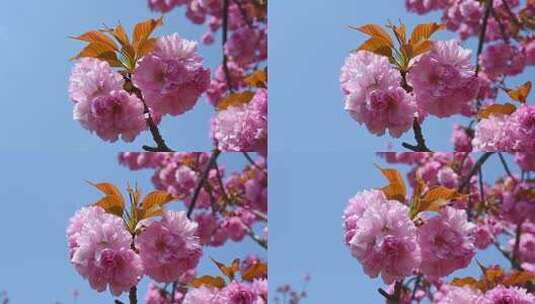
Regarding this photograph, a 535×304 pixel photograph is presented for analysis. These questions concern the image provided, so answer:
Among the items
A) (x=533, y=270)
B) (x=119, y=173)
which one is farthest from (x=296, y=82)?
(x=533, y=270)

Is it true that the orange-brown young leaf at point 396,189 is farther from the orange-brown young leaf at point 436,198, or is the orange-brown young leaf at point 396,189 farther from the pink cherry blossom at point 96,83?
the pink cherry blossom at point 96,83

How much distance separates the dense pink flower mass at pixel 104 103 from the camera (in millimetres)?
1501

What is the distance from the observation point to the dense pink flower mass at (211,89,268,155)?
5.45 ft

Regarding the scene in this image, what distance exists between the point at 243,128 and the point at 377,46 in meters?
0.35

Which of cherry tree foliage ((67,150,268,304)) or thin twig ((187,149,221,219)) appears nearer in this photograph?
cherry tree foliage ((67,150,268,304))

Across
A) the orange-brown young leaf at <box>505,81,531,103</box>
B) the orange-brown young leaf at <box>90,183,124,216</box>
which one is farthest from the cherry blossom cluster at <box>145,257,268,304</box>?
the orange-brown young leaf at <box>505,81,531,103</box>

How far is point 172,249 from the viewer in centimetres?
148

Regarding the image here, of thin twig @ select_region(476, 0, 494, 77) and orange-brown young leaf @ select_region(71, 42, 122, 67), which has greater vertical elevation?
thin twig @ select_region(476, 0, 494, 77)

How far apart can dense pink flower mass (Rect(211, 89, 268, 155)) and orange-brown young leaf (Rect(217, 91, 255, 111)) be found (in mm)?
29

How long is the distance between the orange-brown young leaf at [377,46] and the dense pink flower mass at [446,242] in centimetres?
37

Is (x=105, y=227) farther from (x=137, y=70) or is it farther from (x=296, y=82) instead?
(x=296, y=82)

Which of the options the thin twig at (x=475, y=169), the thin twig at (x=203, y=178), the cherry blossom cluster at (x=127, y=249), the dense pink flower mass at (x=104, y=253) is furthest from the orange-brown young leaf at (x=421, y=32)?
the dense pink flower mass at (x=104, y=253)

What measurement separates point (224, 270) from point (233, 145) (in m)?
0.28

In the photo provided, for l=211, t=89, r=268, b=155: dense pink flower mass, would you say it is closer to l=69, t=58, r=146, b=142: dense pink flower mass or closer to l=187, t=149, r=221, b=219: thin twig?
l=187, t=149, r=221, b=219: thin twig
